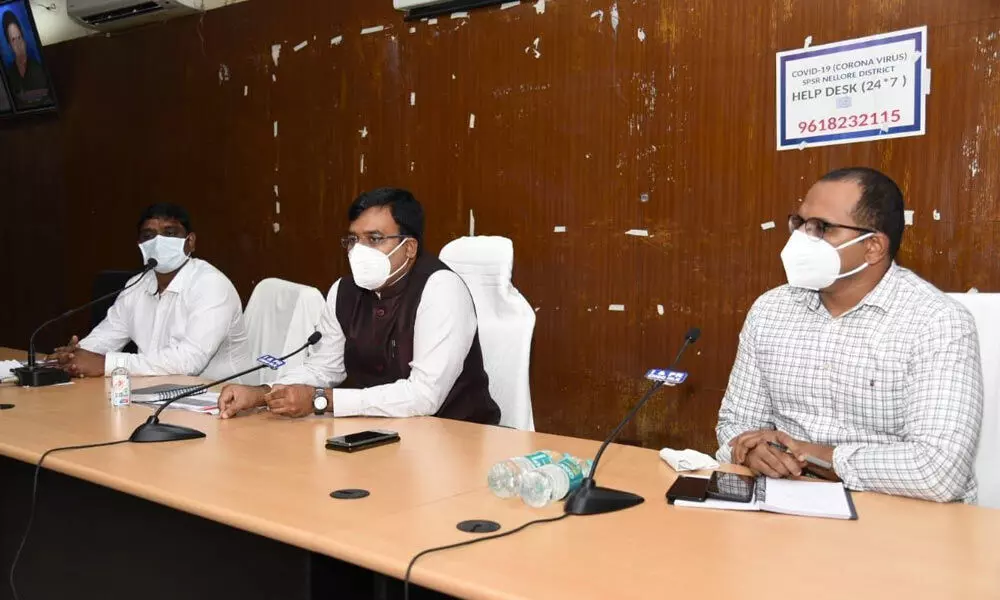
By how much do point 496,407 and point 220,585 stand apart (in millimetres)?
1109

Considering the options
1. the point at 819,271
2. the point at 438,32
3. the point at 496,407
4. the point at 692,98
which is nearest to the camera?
the point at 819,271

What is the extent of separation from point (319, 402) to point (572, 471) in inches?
37.0

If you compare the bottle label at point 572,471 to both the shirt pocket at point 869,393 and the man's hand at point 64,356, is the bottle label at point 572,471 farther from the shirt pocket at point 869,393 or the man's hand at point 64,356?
the man's hand at point 64,356

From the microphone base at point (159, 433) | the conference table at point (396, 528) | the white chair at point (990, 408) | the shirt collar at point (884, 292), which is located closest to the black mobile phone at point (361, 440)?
the conference table at point (396, 528)

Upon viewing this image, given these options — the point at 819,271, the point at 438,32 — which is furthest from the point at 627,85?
the point at 819,271

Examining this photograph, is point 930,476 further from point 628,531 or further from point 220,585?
point 220,585

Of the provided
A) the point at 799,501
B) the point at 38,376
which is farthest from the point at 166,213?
the point at 799,501

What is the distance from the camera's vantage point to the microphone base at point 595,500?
1.40 metres

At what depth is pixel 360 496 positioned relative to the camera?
1.51 m

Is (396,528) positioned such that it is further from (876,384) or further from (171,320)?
(171,320)

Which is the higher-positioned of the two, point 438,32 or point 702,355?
point 438,32

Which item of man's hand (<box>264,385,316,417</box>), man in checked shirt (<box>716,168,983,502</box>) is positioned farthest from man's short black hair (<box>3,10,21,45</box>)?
man in checked shirt (<box>716,168,983,502</box>)

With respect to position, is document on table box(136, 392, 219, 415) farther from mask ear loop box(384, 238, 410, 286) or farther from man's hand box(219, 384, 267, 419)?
mask ear loop box(384, 238, 410, 286)

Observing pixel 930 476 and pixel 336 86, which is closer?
pixel 930 476
